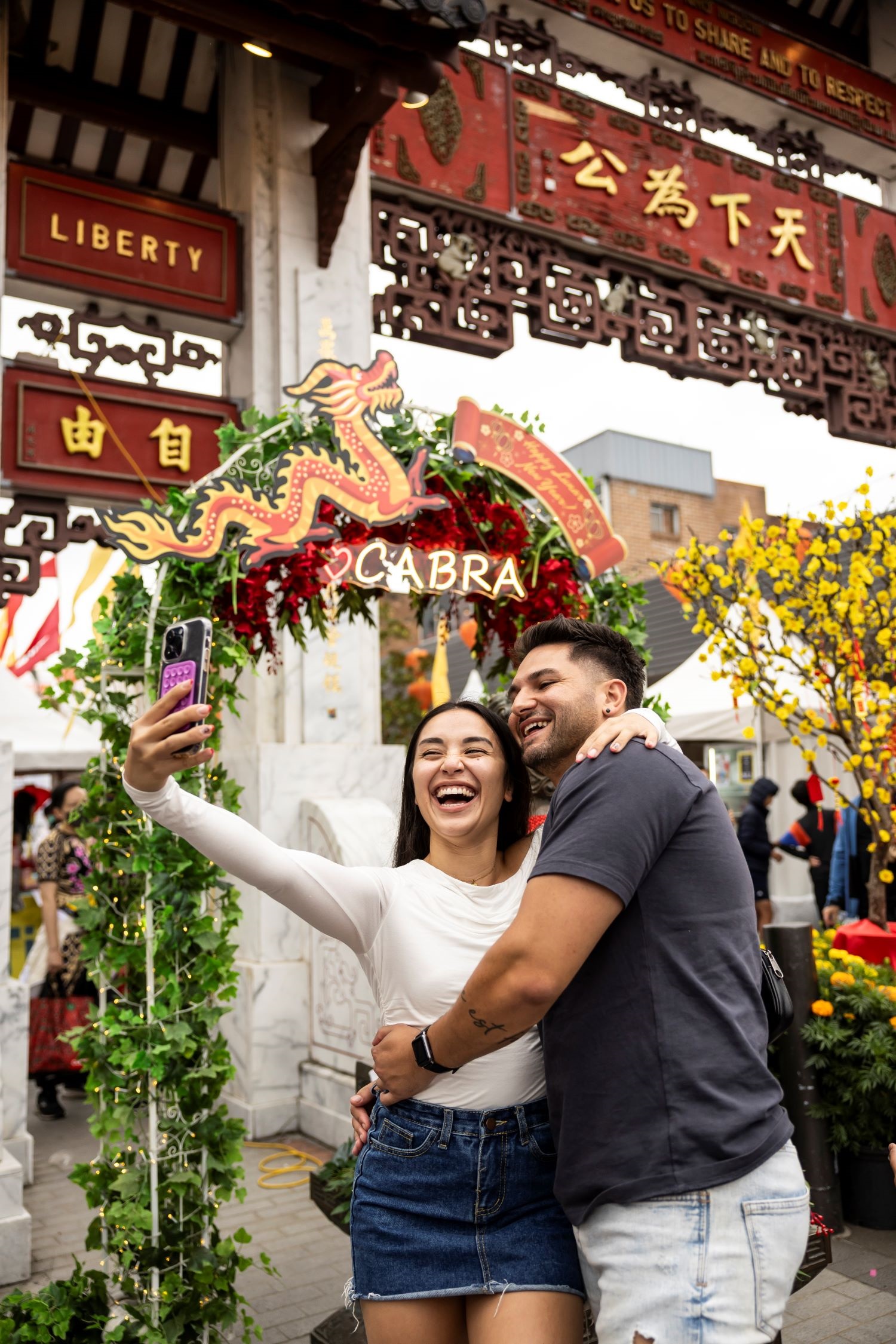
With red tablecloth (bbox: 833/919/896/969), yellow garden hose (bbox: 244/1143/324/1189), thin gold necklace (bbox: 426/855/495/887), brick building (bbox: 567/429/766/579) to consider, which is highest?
brick building (bbox: 567/429/766/579)

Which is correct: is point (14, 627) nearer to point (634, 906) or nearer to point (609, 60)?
point (609, 60)

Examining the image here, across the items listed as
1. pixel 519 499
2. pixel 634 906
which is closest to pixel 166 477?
pixel 519 499

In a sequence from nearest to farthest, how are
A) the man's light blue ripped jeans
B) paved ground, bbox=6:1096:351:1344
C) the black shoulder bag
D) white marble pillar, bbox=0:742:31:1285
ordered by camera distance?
the man's light blue ripped jeans < the black shoulder bag < paved ground, bbox=6:1096:351:1344 < white marble pillar, bbox=0:742:31:1285

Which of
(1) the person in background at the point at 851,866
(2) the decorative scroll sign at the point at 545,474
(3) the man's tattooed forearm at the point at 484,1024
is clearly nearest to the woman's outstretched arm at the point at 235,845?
(3) the man's tattooed forearm at the point at 484,1024

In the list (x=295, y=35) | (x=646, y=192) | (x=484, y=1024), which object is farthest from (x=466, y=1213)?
(x=646, y=192)

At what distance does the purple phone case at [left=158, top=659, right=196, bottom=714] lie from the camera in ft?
6.73

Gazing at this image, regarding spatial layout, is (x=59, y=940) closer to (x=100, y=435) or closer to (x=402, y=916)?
(x=100, y=435)

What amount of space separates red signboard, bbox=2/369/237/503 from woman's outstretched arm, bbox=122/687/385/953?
4549 millimetres

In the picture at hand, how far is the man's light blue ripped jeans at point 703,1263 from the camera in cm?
157

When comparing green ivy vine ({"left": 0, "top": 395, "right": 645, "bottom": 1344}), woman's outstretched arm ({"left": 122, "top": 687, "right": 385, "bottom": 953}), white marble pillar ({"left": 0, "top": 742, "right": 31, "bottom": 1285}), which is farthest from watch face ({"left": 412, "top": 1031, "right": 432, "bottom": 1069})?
white marble pillar ({"left": 0, "top": 742, "right": 31, "bottom": 1285})

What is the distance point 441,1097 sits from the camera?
197cm

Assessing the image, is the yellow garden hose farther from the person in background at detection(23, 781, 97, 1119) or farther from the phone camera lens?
the phone camera lens

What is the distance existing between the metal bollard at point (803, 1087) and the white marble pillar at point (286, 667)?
275 cm

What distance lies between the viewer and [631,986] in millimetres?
1649
